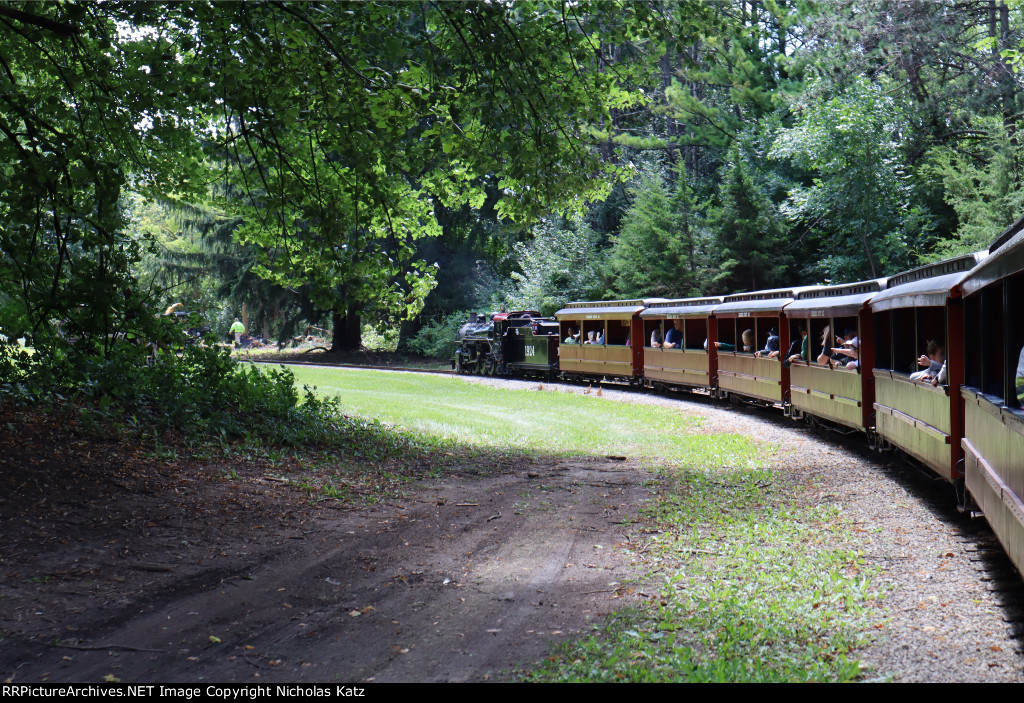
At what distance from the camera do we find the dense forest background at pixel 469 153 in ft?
28.5

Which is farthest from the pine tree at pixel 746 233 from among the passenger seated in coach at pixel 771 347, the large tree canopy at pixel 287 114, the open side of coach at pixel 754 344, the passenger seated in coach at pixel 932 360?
the passenger seated in coach at pixel 932 360

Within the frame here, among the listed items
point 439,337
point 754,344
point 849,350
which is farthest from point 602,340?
point 439,337

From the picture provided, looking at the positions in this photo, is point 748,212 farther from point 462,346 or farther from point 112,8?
point 112,8

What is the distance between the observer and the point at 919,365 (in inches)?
379

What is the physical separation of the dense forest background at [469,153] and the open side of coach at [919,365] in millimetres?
4070

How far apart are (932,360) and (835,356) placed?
4.73m

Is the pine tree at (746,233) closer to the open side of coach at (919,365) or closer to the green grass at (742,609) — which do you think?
the open side of coach at (919,365)

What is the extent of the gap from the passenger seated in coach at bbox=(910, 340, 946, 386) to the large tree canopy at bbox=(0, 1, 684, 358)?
14.9ft

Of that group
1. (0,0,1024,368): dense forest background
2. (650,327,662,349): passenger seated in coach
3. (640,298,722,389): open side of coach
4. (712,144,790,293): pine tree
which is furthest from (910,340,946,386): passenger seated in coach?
(712,144,790,293): pine tree

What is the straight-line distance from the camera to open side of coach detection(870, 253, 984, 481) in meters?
8.20

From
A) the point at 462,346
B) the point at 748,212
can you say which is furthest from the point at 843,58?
the point at 462,346

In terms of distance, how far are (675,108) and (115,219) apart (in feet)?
99.7

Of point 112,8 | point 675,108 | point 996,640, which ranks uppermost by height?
point 675,108

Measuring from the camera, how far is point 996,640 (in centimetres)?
528
